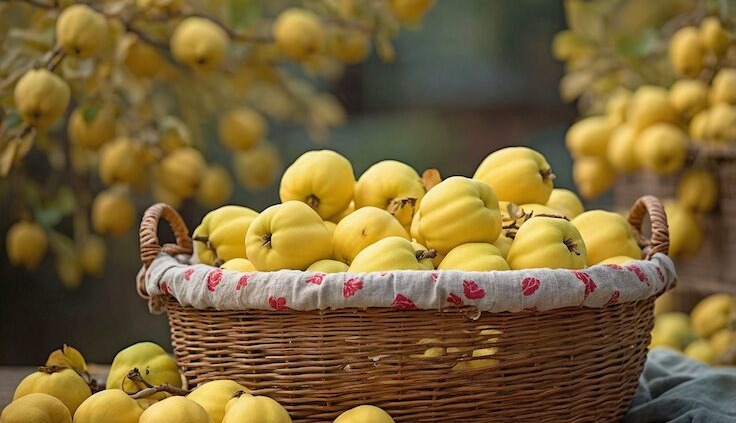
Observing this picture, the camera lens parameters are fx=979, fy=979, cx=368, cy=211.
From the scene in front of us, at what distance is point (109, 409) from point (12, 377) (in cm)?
57

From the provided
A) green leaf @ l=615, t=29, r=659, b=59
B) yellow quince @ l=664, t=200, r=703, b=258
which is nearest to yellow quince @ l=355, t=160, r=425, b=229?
yellow quince @ l=664, t=200, r=703, b=258

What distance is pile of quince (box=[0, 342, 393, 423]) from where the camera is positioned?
0.85m

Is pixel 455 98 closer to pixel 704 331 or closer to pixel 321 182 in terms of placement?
pixel 704 331

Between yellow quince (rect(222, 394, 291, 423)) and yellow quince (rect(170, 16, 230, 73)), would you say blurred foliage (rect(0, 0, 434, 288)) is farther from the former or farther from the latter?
yellow quince (rect(222, 394, 291, 423))

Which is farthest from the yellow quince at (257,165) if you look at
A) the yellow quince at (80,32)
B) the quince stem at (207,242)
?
the quince stem at (207,242)

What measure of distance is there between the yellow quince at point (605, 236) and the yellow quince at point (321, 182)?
0.26m

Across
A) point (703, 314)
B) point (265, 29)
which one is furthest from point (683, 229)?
point (265, 29)

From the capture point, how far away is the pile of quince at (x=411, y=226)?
96 centimetres

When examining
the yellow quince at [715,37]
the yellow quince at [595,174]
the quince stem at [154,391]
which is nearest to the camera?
the quince stem at [154,391]

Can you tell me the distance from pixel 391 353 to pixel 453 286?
0.09 m

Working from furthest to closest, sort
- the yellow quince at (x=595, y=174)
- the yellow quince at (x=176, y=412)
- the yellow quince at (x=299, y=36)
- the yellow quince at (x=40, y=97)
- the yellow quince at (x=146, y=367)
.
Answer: the yellow quince at (x=595, y=174), the yellow quince at (x=299, y=36), the yellow quince at (x=40, y=97), the yellow quince at (x=146, y=367), the yellow quince at (x=176, y=412)

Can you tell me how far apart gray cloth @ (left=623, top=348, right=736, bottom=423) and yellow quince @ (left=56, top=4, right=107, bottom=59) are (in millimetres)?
835

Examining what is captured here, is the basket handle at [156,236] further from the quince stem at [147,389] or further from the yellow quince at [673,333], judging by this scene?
the yellow quince at [673,333]

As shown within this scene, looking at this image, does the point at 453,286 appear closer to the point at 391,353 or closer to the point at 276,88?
the point at 391,353
